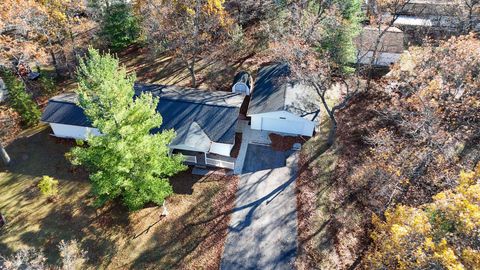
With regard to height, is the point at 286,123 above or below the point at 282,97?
below

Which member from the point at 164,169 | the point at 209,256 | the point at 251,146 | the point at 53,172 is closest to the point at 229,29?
the point at 251,146

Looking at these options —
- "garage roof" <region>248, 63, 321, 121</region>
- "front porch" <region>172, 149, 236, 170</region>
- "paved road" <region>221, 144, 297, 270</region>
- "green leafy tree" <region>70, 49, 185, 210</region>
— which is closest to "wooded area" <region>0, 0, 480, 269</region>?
"green leafy tree" <region>70, 49, 185, 210</region>

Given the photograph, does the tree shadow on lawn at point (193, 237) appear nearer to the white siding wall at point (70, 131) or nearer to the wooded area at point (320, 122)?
the wooded area at point (320, 122)

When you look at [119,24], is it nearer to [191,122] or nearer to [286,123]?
[191,122]

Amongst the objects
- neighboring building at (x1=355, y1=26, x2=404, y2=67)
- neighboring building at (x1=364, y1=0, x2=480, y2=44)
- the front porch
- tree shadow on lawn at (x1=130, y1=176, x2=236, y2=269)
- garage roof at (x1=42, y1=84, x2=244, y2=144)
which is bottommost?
tree shadow on lawn at (x1=130, y1=176, x2=236, y2=269)

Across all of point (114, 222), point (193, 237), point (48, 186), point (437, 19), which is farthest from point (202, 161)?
point (437, 19)

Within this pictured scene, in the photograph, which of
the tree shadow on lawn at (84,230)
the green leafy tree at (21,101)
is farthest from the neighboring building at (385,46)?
the green leafy tree at (21,101)

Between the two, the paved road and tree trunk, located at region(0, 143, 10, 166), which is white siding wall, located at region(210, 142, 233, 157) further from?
tree trunk, located at region(0, 143, 10, 166)
